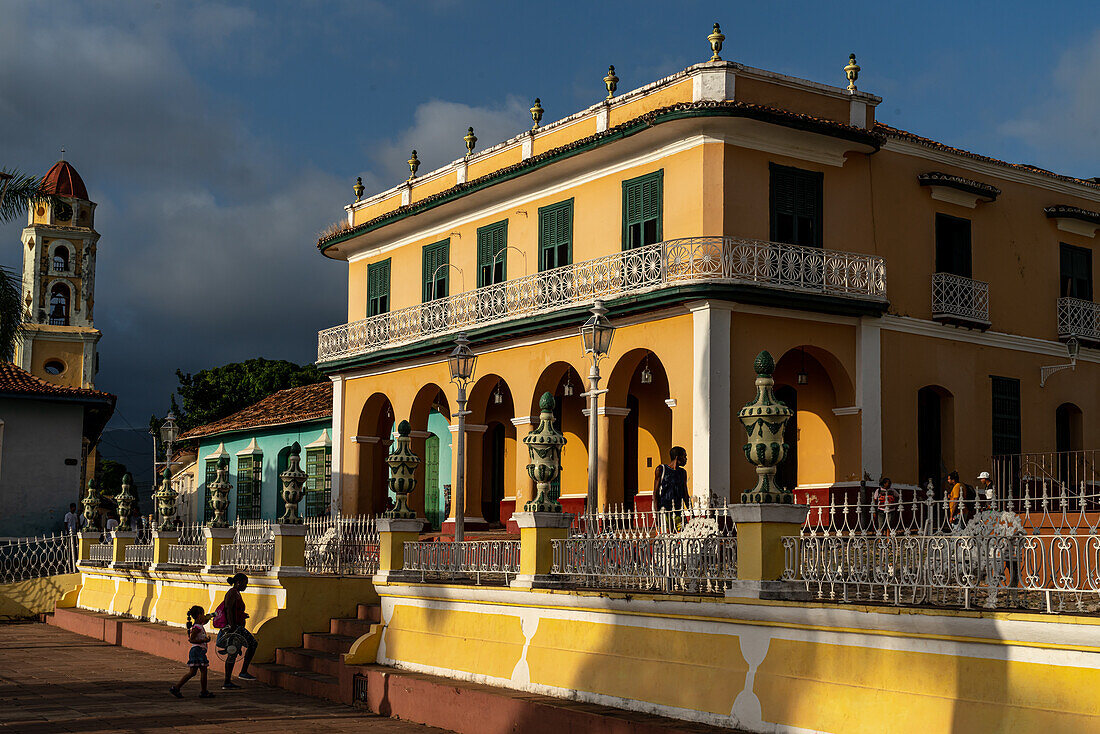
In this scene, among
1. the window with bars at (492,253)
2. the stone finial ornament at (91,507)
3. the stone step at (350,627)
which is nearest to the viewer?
the stone step at (350,627)

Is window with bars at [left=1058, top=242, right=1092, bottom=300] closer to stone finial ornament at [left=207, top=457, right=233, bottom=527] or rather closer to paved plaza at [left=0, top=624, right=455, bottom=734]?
stone finial ornament at [left=207, top=457, right=233, bottom=527]

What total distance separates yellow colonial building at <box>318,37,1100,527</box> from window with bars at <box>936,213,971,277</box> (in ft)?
0.12

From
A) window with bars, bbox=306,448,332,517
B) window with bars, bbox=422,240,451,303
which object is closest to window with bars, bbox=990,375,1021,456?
window with bars, bbox=422,240,451,303

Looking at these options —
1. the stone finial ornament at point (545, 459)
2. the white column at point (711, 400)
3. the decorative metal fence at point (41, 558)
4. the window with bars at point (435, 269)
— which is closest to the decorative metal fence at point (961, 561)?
the stone finial ornament at point (545, 459)

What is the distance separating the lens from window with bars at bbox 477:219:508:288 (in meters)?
23.8

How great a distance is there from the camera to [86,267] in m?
48.9

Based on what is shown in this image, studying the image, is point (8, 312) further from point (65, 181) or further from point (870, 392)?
point (65, 181)

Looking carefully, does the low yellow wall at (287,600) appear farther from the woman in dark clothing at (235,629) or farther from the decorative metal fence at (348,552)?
the woman in dark clothing at (235,629)

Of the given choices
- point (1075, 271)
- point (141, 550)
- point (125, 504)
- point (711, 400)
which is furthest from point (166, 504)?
point (1075, 271)

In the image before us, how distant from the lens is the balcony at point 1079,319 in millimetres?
23109

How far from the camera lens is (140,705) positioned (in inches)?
532

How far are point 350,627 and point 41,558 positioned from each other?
13471 millimetres

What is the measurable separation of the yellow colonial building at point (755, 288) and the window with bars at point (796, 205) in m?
0.03

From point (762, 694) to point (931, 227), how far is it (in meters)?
14.2
